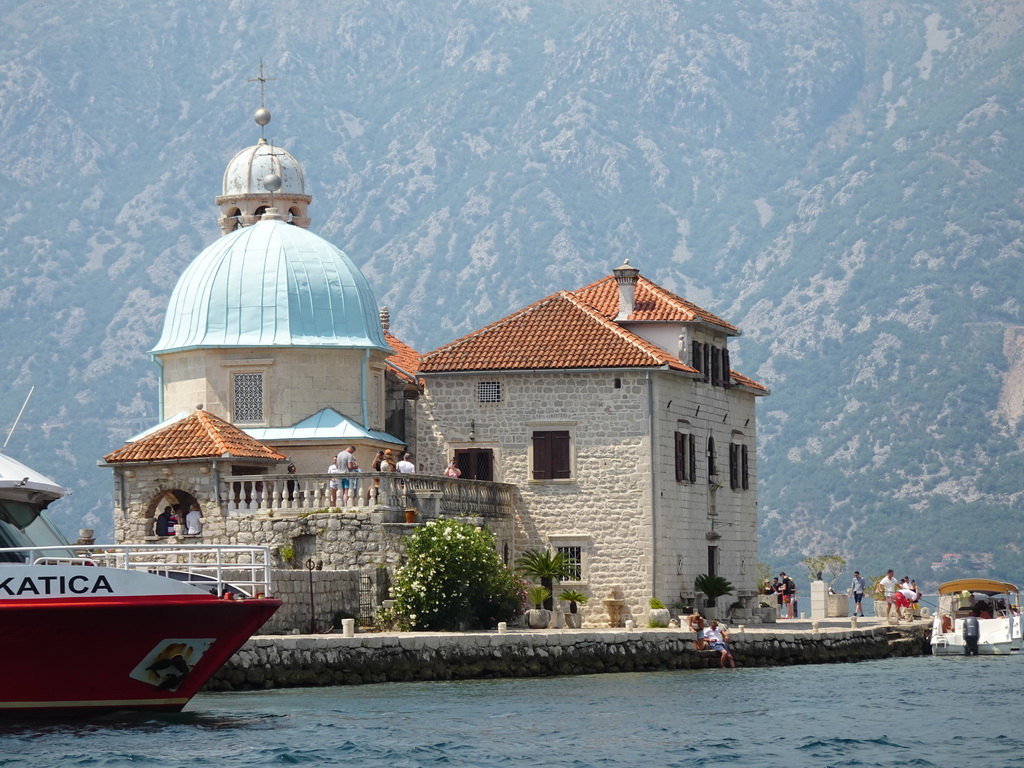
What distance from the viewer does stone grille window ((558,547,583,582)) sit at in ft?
183

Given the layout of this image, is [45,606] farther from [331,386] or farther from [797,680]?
[331,386]

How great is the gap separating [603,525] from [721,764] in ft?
74.2

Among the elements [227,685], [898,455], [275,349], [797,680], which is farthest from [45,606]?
[898,455]

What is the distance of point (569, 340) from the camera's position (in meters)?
56.8

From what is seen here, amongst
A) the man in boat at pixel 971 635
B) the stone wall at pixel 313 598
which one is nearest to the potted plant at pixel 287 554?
the stone wall at pixel 313 598

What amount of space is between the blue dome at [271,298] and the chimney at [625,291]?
6.27 meters

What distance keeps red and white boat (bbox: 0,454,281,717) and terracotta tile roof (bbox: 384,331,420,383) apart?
78.6ft

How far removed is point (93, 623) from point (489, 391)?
78.2 ft

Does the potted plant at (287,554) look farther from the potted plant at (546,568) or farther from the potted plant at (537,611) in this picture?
the potted plant at (546,568)

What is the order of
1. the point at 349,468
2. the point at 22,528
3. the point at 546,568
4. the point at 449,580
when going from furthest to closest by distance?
1. the point at 546,568
2. the point at 349,468
3. the point at 449,580
4. the point at 22,528

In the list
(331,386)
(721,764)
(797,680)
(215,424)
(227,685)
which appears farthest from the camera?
(331,386)

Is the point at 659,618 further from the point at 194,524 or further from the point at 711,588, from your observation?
the point at 194,524

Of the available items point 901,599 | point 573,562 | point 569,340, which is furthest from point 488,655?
point 901,599

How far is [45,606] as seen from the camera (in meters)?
33.7
